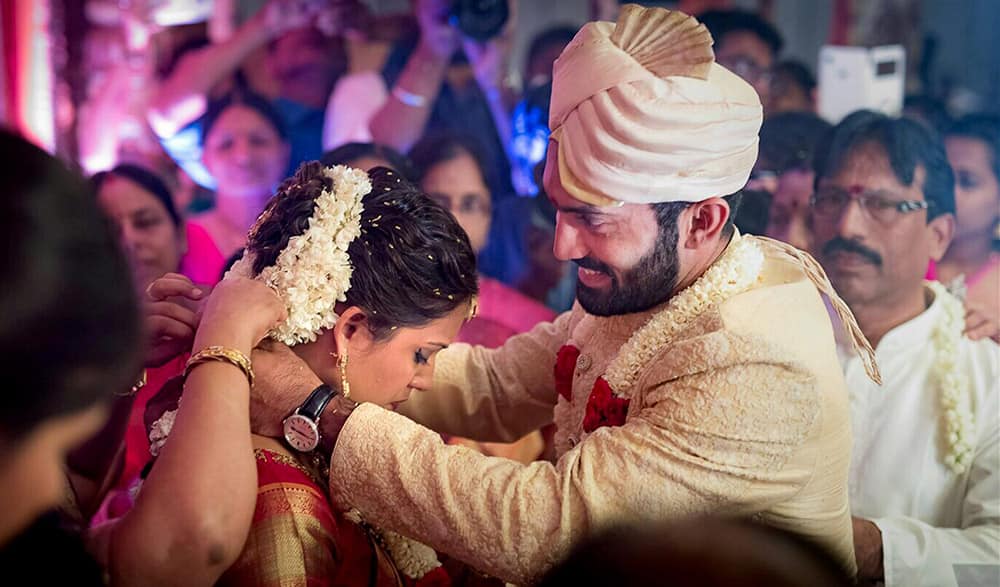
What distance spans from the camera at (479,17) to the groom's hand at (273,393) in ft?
8.19

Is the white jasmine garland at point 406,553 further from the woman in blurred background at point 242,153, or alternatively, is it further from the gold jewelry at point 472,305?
the woman in blurred background at point 242,153

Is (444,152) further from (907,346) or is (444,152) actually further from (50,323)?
(50,323)

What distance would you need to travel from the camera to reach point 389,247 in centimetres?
173

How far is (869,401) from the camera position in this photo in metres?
2.54

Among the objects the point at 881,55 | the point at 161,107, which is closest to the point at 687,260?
the point at 881,55

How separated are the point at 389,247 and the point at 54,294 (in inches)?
33.5

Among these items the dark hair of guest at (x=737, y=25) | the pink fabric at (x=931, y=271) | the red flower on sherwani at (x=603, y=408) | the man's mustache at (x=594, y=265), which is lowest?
the pink fabric at (x=931, y=271)

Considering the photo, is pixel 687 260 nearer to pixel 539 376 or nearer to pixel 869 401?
pixel 539 376

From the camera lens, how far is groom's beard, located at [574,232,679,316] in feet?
5.92

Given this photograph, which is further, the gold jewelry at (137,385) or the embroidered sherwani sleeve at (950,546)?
the embroidered sherwani sleeve at (950,546)

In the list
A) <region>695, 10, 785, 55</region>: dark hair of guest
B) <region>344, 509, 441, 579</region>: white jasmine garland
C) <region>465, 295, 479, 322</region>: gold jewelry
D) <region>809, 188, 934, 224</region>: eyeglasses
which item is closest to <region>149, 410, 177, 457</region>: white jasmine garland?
<region>344, 509, 441, 579</region>: white jasmine garland

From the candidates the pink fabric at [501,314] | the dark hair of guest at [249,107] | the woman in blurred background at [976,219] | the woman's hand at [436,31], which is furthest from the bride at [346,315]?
the woman's hand at [436,31]

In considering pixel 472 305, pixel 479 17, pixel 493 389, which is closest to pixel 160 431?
pixel 472 305

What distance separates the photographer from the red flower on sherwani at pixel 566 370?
2.04 metres
